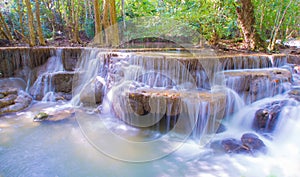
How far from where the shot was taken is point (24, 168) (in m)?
3.13

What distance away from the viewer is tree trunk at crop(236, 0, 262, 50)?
7098mm

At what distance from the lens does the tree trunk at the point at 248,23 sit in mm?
7098

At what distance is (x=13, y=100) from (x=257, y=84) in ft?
20.8

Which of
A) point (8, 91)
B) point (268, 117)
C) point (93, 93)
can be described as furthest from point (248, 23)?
point (8, 91)

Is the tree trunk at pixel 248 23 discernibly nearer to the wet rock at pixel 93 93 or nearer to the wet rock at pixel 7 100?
the wet rock at pixel 93 93

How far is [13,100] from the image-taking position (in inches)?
224

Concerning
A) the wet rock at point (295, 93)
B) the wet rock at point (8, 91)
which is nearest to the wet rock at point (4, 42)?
the wet rock at point (8, 91)

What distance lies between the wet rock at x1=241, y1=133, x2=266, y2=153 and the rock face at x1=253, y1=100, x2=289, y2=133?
16.7 inches

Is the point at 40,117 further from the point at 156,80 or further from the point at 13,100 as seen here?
the point at 156,80

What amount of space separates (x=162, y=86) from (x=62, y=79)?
3.65 metres

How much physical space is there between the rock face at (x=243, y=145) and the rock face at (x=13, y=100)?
5083 mm

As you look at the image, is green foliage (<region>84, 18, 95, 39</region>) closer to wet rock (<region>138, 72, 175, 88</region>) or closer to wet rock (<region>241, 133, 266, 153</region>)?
wet rock (<region>138, 72, 175, 88</region>)

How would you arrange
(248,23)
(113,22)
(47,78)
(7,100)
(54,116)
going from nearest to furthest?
(54,116)
(7,100)
(47,78)
(248,23)
(113,22)

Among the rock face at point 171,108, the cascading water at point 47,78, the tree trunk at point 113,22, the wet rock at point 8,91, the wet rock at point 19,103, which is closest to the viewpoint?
the rock face at point 171,108
